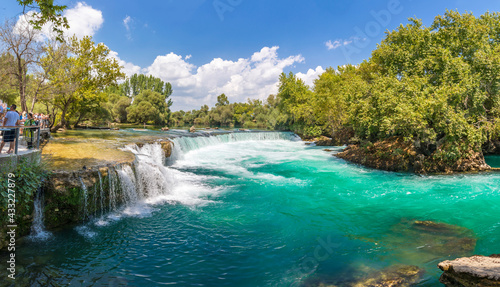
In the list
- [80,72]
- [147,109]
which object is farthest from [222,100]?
[80,72]

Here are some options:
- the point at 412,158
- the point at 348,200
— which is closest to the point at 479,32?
the point at 412,158

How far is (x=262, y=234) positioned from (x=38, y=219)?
6188 millimetres

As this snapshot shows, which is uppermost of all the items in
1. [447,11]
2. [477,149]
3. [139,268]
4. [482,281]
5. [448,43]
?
[447,11]

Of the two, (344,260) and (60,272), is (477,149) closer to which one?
(344,260)

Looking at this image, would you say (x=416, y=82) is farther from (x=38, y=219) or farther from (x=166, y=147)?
(x=38, y=219)

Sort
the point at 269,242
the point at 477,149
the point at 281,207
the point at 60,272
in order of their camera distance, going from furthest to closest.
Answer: the point at 477,149 → the point at 281,207 → the point at 269,242 → the point at 60,272

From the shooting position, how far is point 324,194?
11.8 metres

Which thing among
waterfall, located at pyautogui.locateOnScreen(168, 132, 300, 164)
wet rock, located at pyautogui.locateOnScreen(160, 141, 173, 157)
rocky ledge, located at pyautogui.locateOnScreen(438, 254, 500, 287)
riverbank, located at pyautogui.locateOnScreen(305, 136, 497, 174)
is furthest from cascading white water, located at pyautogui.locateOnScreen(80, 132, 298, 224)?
riverbank, located at pyautogui.locateOnScreen(305, 136, 497, 174)

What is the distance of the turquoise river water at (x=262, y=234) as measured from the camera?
554cm

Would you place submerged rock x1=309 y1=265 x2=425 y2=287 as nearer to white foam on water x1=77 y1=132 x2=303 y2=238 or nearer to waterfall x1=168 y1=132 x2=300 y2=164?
white foam on water x1=77 y1=132 x2=303 y2=238

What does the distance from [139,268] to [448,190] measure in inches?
527

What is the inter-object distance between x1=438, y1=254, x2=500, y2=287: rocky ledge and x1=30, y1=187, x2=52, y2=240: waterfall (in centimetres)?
916

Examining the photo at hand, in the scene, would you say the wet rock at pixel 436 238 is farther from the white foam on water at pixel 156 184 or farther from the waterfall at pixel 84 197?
the waterfall at pixel 84 197

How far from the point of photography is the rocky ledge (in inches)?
157
